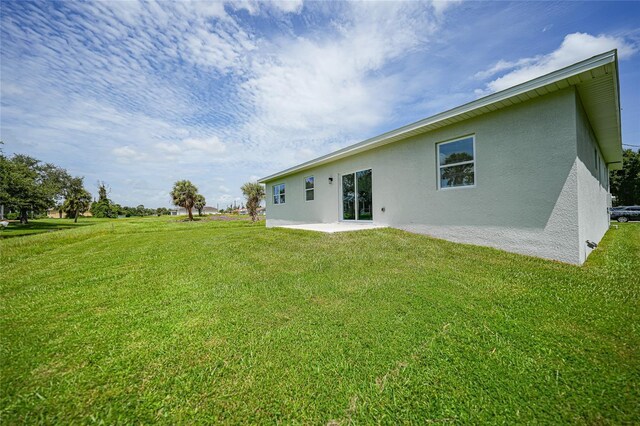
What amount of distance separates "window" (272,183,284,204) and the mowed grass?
11.0 metres

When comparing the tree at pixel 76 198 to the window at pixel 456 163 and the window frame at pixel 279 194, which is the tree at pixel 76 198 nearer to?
the window frame at pixel 279 194

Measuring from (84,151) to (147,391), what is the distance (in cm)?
2102

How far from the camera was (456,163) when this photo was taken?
630 cm

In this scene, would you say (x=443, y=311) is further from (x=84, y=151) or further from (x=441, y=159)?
(x=84, y=151)

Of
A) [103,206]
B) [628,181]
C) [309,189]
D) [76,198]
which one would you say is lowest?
[309,189]

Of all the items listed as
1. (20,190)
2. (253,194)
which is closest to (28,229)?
(20,190)

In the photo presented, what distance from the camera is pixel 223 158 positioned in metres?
21.5

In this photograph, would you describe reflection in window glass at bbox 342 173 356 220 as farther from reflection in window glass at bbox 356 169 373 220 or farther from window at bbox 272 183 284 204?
window at bbox 272 183 284 204

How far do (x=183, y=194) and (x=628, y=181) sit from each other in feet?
158

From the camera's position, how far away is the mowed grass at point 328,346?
1639 millimetres

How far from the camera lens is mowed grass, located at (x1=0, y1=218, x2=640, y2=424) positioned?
164 cm

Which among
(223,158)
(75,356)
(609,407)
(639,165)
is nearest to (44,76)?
(75,356)

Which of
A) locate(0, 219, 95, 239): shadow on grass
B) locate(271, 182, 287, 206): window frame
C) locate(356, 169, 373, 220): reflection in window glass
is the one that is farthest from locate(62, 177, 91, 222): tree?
locate(356, 169, 373, 220): reflection in window glass

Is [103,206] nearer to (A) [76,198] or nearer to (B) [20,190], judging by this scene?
(A) [76,198]
